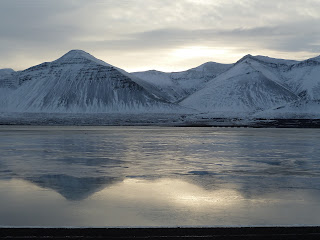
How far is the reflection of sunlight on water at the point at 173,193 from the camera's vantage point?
1370cm

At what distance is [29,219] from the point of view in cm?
1141

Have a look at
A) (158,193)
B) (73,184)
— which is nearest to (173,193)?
(158,193)

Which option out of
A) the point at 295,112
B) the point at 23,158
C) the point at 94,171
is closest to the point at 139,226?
the point at 94,171

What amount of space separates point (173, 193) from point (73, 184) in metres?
4.14

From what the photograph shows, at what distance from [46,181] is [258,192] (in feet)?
26.5
